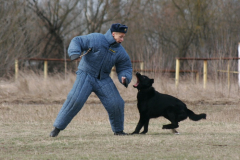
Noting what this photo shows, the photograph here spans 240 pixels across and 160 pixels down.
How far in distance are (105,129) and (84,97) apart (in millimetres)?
1391

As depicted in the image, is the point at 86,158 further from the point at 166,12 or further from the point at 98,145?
the point at 166,12

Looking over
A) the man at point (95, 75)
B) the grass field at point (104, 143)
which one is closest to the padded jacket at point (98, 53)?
the man at point (95, 75)

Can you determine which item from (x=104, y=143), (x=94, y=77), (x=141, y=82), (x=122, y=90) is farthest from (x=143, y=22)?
(x=104, y=143)

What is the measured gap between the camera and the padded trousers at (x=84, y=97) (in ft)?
20.6

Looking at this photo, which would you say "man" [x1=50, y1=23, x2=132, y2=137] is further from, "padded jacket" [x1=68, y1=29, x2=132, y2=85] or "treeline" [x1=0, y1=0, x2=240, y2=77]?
"treeline" [x1=0, y1=0, x2=240, y2=77]

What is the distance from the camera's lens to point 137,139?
5.93m

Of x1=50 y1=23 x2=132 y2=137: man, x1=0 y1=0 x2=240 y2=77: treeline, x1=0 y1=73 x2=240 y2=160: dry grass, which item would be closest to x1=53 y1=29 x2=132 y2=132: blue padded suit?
x1=50 y1=23 x2=132 y2=137: man

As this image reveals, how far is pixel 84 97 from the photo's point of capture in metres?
6.32

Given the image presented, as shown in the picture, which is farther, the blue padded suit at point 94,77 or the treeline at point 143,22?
the treeline at point 143,22

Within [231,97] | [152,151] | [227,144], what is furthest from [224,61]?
[152,151]

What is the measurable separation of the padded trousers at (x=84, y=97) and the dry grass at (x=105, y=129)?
314 millimetres

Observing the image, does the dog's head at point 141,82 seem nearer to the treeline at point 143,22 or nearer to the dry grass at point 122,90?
the dry grass at point 122,90

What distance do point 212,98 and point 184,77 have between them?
5.86 ft

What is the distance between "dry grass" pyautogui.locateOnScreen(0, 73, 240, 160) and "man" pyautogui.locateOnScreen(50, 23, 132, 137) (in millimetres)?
389
